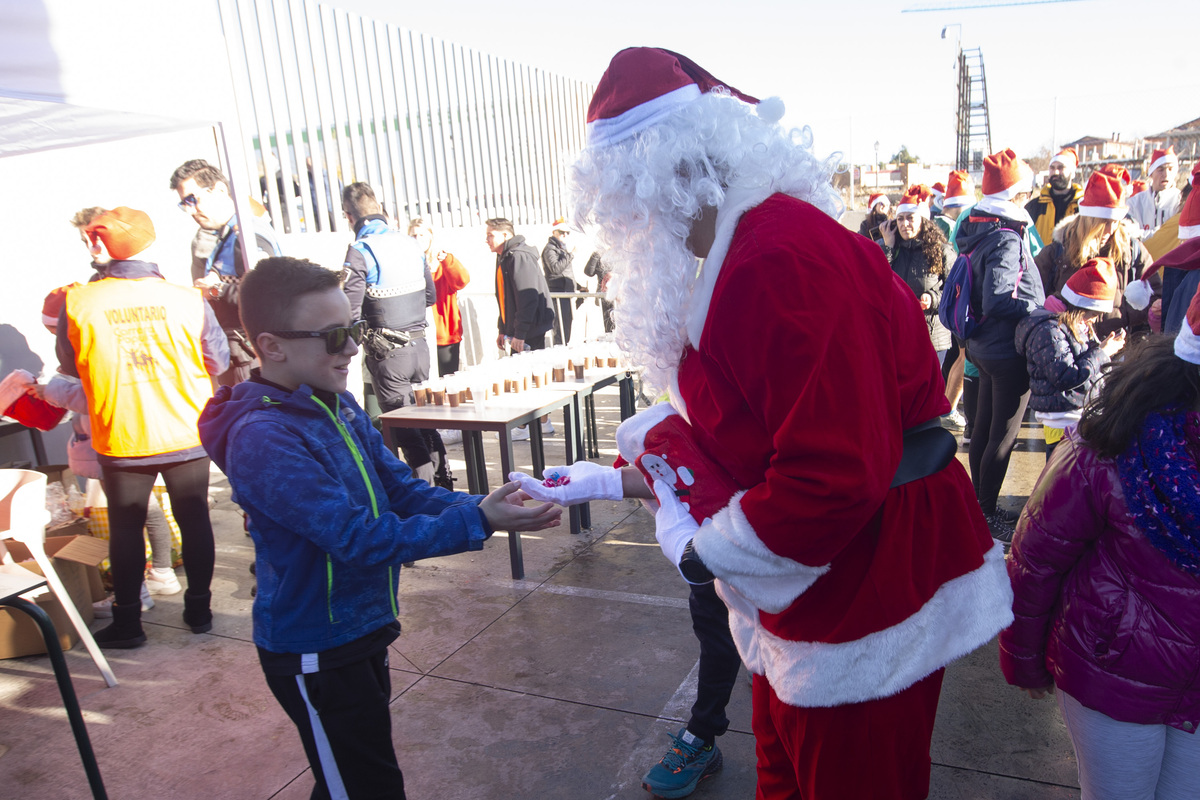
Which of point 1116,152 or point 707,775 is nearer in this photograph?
point 707,775

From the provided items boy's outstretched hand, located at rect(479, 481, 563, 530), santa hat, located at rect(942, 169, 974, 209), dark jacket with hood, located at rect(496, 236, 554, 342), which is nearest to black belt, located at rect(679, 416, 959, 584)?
boy's outstretched hand, located at rect(479, 481, 563, 530)

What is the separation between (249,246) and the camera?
13.7ft

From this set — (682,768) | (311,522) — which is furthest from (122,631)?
(682,768)

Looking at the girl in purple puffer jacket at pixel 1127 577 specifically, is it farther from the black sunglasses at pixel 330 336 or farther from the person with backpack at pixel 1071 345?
the person with backpack at pixel 1071 345

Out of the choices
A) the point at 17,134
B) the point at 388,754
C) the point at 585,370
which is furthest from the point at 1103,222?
the point at 17,134

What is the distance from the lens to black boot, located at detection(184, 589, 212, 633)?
149 inches

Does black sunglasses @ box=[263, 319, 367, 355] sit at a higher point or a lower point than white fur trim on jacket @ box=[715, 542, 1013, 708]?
higher

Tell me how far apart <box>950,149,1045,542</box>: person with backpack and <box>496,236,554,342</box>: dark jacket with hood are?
3714mm

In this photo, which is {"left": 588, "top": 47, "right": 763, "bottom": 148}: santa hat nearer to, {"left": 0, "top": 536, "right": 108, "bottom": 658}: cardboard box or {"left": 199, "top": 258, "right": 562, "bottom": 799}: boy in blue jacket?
{"left": 199, "top": 258, "right": 562, "bottom": 799}: boy in blue jacket

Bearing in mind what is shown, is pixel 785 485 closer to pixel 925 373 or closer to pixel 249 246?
pixel 925 373

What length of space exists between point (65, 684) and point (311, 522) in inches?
47.1

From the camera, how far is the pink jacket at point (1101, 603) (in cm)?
153

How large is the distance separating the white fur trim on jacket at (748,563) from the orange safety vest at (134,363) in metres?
3.16

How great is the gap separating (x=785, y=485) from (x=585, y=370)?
12.8 feet
